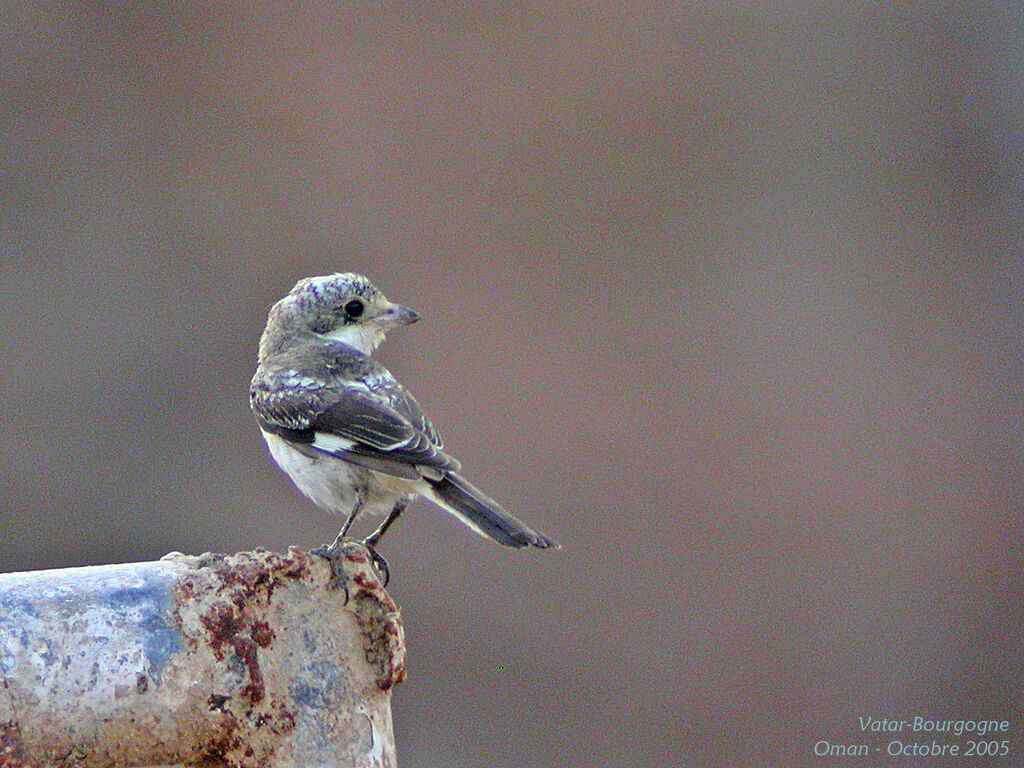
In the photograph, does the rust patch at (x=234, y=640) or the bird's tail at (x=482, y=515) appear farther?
the bird's tail at (x=482, y=515)

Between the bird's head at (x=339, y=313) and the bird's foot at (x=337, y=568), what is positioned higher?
the bird's head at (x=339, y=313)

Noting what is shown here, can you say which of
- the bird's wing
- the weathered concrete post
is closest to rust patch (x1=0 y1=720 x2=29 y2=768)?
the weathered concrete post

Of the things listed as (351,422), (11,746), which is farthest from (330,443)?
(11,746)

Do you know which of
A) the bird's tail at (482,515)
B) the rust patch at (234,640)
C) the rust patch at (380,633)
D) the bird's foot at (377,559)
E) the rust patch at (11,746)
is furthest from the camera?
the bird's foot at (377,559)

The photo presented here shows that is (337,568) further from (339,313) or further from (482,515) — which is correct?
(339,313)

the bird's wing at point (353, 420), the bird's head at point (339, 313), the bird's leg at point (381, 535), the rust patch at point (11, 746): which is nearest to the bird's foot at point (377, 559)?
the bird's leg at point (381, 535)

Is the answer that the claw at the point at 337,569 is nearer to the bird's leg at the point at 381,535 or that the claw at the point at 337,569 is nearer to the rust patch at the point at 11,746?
the rust patch at the point at 11,746

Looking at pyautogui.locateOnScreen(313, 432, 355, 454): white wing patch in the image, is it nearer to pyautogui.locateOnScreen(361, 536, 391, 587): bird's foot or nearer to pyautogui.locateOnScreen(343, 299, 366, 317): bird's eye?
pyautogui.locateOnScreen(361, 536, 391, 587): bird's foot
